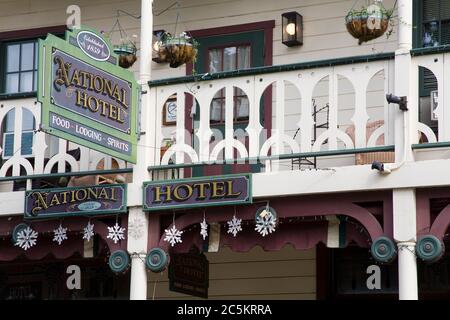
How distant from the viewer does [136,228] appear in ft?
41.5

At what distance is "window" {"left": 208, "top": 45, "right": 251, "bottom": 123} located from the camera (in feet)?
48.5

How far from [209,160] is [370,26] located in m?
2.24

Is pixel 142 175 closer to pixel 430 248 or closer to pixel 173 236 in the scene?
pixel 173 236

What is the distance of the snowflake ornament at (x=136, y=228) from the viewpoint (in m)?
12.6

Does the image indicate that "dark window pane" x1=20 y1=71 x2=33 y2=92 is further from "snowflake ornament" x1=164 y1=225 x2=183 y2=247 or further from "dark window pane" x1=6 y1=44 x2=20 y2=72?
"snowflake ornament" x1=164 y1=225 x2=183 y2=247

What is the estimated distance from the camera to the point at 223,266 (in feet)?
49.2

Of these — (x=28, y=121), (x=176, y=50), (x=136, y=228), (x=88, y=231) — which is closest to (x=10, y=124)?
(x=28, y=121)

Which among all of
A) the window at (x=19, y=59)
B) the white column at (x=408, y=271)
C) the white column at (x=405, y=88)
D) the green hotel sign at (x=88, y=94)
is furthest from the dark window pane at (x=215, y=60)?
the white column at (x=408, y=271)

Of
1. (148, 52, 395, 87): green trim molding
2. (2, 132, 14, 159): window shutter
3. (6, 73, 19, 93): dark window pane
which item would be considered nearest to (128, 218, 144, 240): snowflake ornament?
(148, 52, 395, 87): green trim molding

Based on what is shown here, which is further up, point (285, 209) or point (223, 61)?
point (223, 61)

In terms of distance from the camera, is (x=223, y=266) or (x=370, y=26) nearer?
(x=370, y=26)

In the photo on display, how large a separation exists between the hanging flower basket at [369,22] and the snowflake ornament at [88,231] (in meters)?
3.60
